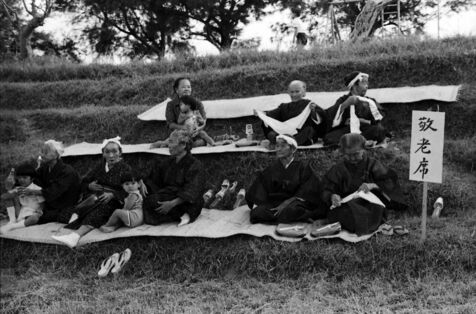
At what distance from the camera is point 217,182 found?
259 inches

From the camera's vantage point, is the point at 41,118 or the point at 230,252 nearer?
the point at 230,252

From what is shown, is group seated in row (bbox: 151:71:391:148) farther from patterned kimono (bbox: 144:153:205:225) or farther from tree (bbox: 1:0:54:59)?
tree (bbox: 1:0:54:59)

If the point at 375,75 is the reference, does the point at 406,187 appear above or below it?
below

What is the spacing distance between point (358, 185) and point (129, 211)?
2306 mm

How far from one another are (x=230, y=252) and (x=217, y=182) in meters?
1.64

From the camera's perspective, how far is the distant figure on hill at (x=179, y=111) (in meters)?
7.17

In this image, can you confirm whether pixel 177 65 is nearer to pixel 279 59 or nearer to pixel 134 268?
pixel 279 59

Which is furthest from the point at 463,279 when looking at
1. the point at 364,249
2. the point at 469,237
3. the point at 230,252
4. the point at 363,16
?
the point at 363,16

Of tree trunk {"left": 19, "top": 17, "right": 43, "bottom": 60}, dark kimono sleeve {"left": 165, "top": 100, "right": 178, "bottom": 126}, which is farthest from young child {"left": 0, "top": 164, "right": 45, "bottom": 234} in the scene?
tree trunk {"left": 19, "top": 17, "right": 43, "bottom": 60}

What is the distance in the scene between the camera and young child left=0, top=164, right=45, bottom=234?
241 inches

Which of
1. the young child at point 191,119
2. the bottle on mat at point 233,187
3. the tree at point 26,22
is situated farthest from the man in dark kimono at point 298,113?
the tree at point 26,22

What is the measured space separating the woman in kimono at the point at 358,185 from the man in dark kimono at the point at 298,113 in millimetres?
1273

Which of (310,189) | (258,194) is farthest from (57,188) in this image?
(310,189)

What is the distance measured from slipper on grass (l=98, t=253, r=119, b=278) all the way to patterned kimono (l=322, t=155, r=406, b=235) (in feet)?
6.81
